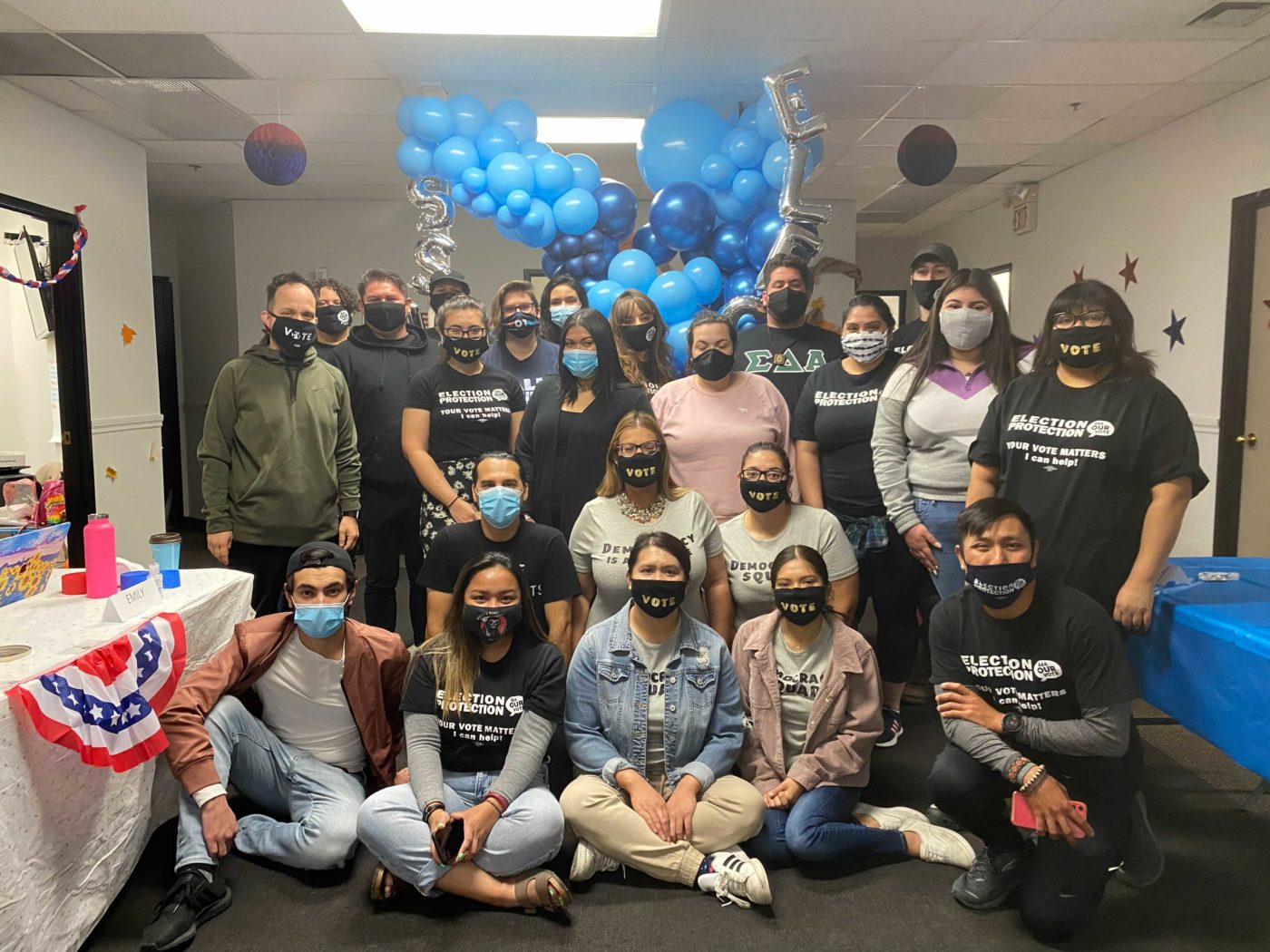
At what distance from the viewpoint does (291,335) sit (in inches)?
112

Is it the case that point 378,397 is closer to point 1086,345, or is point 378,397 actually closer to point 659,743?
point 659,743

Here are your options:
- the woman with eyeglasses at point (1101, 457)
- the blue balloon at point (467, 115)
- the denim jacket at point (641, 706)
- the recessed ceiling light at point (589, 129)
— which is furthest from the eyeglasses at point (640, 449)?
the recessed ceiling light at point (589, 129)

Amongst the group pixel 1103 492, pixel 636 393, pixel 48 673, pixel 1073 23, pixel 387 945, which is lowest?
pixel 387 945

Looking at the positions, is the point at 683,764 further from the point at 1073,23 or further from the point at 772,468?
the point at 1073,23

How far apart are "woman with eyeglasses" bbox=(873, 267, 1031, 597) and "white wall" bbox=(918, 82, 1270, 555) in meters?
2.87

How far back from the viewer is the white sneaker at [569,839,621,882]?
7.19 feet

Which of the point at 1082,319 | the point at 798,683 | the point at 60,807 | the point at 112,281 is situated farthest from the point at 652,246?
the point at 60,807

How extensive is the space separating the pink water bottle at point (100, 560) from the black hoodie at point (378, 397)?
1071 millimetres

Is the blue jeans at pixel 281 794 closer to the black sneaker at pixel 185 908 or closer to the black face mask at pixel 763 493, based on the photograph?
the black sneaker at pixel 185 908

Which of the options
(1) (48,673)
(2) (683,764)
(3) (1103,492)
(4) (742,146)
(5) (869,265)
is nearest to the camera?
(1) (48,673)

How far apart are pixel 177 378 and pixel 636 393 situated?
5.92 m

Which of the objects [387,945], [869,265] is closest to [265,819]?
[387,945]

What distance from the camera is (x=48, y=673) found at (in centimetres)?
178

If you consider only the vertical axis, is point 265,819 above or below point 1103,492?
below
